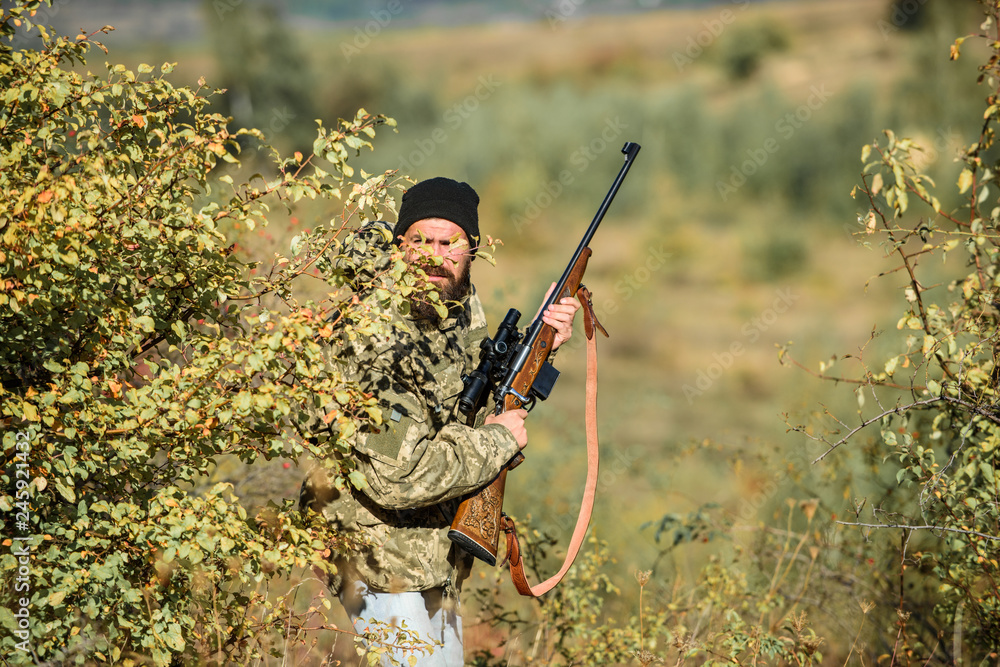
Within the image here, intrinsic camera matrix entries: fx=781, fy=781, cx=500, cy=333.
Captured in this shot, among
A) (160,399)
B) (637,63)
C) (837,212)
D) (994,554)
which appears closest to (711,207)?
(837,212)

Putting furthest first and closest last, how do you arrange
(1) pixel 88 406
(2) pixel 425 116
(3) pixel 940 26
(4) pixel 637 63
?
(4) pixel 637 63, (2) pixel 425 116, (3) pixel 940 26, (1) pixel 88 406

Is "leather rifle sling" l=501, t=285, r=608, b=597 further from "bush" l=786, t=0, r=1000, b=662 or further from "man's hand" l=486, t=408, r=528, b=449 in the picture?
"bush" l=786, t=0, r=1000, b=662

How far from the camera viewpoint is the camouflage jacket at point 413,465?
295cm

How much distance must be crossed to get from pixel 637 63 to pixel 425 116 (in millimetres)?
15809

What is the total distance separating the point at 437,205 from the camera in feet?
11.5

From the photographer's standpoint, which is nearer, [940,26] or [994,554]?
[994,554]

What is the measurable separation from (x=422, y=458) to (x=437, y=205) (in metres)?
1.18

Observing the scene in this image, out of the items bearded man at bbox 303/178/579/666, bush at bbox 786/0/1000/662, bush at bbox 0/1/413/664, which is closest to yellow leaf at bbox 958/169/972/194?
bush at bbox 786/0/1000/662

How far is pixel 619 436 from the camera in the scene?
40.8 feet

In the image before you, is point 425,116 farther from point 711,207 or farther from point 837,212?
point 837,212

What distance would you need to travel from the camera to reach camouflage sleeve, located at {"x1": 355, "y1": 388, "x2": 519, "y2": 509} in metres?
2.91

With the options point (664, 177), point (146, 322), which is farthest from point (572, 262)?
point (664, 177)

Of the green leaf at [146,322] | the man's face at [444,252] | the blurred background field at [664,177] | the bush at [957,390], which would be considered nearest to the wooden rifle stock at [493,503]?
the man's face at [444,252]

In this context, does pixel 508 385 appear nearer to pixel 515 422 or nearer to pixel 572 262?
pixel 515 422
